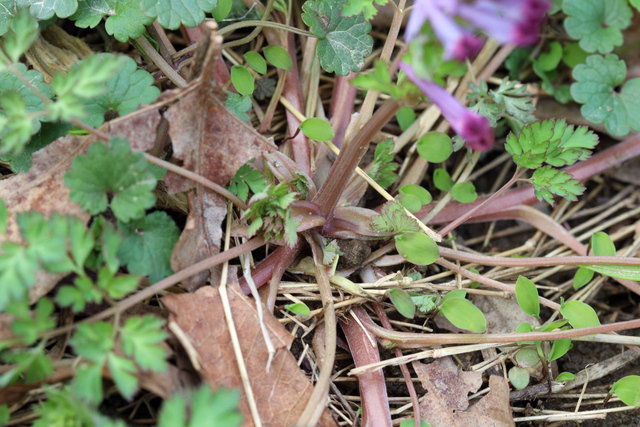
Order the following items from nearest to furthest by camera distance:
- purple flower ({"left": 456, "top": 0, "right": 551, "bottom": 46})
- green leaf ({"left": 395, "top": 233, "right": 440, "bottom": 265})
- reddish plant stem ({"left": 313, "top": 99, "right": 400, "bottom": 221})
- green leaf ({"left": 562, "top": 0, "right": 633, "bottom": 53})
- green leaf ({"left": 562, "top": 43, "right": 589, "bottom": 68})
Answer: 1. purple flower ({"left": 456, "top": 0, "right": 551, "bottom": 46})
2. reddish plant stem ({"left": 313, "top": 99, "right": 400, "bottom": 221})
3. green leaf ({"left": 395, "top": 233, "right": 440, "bottom": 265})
4. green leaf ({"left": 562, "top": 0, "right": 633, "bottom": 53})
5. green leaf ({"left": 562, "top": 43, "right": 589, "bottom": 68})

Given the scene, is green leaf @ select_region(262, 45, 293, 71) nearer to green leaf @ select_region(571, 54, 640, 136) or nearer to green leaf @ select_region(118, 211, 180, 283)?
green leaf @ select_region(118, 211, 180, 283)

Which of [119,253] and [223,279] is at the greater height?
[119,253]

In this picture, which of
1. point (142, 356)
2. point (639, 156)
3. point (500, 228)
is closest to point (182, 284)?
point (142, 356)

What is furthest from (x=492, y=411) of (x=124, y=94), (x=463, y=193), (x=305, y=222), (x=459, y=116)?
(x=124, y=94)

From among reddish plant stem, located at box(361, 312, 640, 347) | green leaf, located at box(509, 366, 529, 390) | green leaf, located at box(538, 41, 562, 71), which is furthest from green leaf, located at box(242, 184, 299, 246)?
green leaf, located at box(538, 41, 562, 71)

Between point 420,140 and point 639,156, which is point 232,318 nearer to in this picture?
point 420,140

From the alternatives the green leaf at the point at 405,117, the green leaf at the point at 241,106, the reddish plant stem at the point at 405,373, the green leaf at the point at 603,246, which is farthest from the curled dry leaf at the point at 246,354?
the green leaf at the point at 603,246

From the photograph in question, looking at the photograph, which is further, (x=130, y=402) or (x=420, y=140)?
(x=420, y=140)
